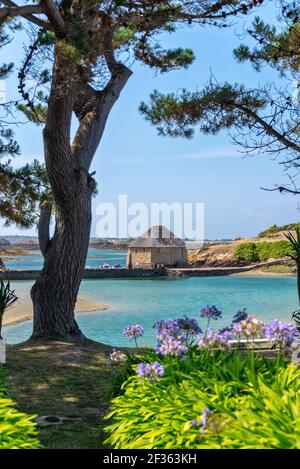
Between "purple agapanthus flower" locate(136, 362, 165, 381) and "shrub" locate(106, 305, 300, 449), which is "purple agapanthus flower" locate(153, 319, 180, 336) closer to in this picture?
"shrub" locate(106, 305, 300, 449)

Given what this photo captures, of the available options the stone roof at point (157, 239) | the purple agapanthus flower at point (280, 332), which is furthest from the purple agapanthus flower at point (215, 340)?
the stone roof at point (157, 239)

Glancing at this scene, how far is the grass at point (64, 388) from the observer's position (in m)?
3.98

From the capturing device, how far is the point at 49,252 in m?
7.70

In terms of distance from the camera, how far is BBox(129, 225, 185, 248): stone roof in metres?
32.4

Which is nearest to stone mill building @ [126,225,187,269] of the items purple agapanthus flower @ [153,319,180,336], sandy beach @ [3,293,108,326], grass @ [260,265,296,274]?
grass @ [260,265,296,274]

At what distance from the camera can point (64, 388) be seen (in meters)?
5.39

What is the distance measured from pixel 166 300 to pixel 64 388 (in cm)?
1695

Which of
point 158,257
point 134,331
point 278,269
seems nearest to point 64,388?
point 134,331

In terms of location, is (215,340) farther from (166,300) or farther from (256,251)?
(256,251)

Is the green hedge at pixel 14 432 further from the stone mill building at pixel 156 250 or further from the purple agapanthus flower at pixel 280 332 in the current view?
the stone mill building at pixel 156 250

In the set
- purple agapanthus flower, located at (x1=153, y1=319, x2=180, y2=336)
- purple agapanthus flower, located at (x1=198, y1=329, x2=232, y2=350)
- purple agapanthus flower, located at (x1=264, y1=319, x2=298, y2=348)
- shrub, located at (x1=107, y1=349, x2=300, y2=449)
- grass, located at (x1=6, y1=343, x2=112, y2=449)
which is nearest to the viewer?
shrub, located at (x1=107, y1=349, x2=300, y2=449)

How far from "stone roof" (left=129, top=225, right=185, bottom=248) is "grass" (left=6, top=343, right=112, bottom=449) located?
24895 millimetres
